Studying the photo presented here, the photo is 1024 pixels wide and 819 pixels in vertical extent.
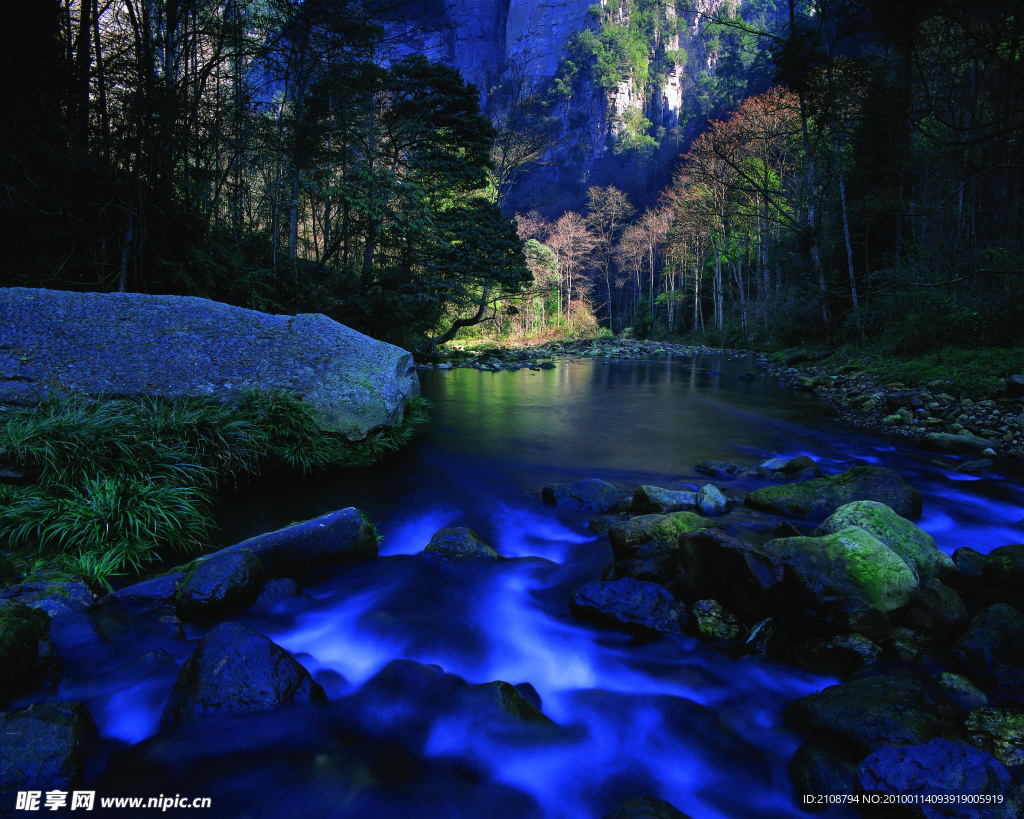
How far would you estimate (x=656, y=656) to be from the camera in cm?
262

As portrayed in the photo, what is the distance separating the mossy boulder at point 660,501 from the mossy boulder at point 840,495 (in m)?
0.64

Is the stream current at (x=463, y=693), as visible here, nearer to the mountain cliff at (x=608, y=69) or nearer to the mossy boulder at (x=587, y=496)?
the mossy boulder at (x=587, y=496)

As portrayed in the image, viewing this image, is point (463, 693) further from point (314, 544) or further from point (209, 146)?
point (209, 146)

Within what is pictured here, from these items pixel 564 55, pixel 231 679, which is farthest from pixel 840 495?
pixel 564 55

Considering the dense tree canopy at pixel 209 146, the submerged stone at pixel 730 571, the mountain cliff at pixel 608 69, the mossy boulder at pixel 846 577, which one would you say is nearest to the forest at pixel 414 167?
the dense tree canopy at pixel 209 146

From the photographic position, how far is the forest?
261 inches

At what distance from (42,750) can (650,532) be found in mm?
3169

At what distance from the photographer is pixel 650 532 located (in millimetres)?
3424

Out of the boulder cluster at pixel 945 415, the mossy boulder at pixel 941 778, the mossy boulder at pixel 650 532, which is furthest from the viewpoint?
the boulder cluster at pixel 945 415

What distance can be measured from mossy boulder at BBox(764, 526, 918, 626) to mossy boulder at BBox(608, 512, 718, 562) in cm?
69

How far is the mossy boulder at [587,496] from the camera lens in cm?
469

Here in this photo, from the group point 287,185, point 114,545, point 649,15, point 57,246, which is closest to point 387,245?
point 287,185

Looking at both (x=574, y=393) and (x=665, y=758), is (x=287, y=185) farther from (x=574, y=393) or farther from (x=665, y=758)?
(x=665, y=758)

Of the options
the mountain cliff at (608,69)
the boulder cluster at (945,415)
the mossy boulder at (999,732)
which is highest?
the mountain cliff at (608,69)
